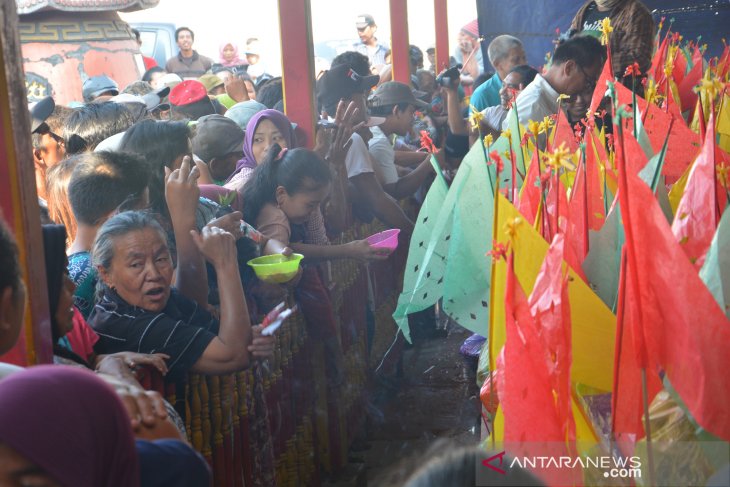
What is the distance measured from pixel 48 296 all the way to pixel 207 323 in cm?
87

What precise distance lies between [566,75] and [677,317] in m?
2.99

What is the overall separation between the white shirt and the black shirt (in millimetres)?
2051

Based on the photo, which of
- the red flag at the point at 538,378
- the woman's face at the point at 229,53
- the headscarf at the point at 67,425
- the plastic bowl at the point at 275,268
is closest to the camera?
the headscarf at the point at 67,425

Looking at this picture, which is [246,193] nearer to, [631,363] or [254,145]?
[254,145]

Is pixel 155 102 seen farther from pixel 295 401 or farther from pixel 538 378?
pixel 538 378

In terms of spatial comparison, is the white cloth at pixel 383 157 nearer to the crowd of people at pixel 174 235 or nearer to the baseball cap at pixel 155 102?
the crowd of people at pixel 174 235

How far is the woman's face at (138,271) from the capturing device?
266 centimetres

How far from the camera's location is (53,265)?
2168mm

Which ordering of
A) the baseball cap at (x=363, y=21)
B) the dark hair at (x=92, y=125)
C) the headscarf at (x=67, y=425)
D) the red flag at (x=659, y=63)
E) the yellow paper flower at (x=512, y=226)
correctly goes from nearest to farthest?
the headscarf at (x=67, y=425), the yellow paper flower at (x=512, y=226), the red flag at (x=659, y=63), the dark hair at (x=92, y=125), the baseball cap at (x=363, y=21)

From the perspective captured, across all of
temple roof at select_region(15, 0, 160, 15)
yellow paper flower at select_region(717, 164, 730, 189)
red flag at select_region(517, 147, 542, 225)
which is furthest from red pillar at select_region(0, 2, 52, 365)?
temple roof at select_region(15, 0, 160, 15)

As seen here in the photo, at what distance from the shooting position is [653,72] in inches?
163

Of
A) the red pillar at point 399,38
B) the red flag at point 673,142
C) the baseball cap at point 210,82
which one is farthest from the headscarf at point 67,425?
the baseball cap at point 210,82

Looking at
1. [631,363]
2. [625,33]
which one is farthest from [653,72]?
[631,363]

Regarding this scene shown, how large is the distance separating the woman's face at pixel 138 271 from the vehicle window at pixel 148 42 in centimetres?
1434
